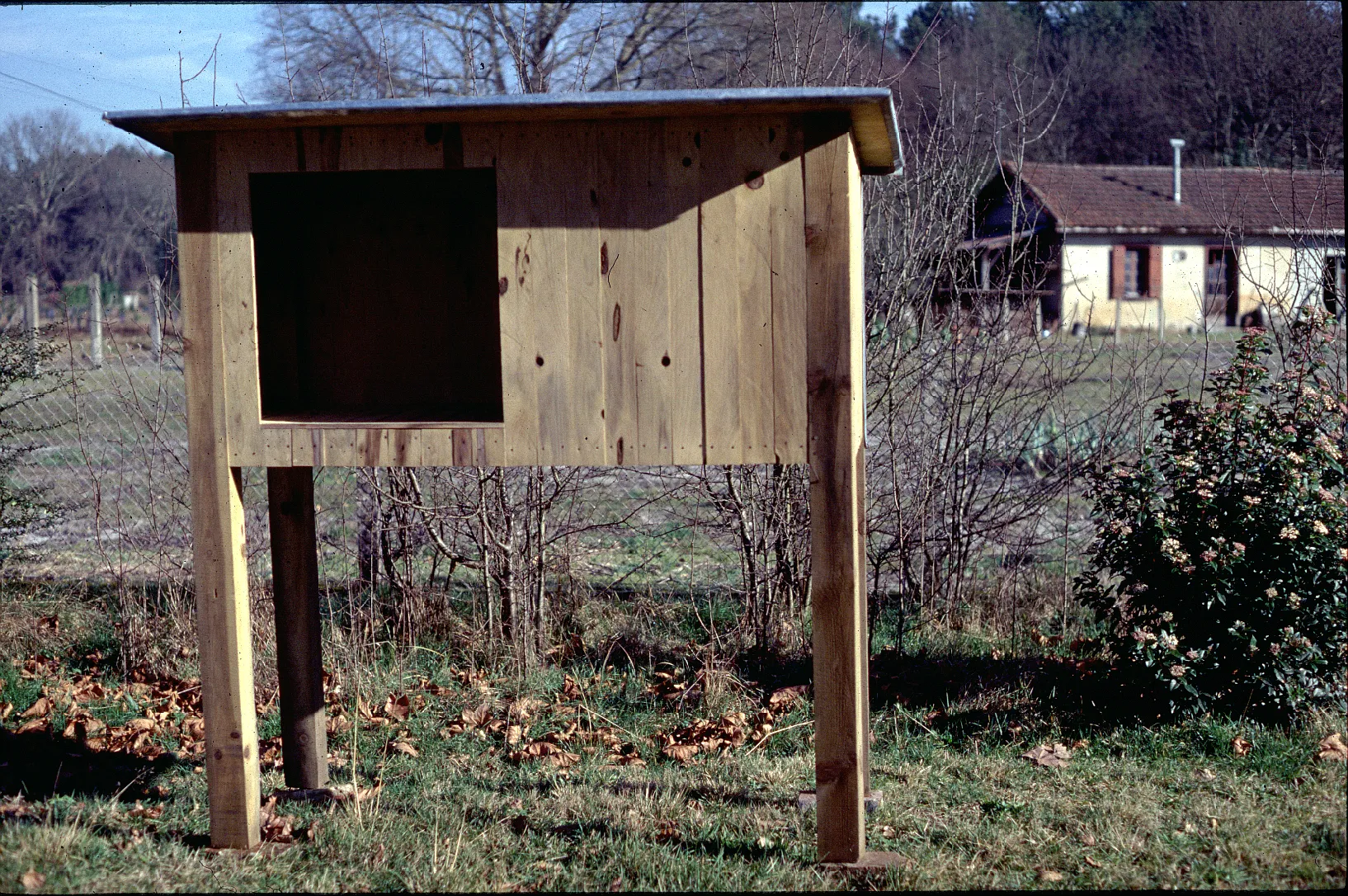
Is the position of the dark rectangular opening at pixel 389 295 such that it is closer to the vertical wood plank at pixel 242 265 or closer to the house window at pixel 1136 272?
the vertical wood plank at pixel 242 265

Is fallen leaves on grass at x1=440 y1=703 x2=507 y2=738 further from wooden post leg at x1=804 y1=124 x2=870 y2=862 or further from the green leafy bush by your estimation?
the green leafy bush

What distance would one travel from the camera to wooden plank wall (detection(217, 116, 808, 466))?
11.1 feet

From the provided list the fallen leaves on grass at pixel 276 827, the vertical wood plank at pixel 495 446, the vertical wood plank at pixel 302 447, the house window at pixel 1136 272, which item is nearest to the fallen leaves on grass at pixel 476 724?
the fallen leaves on grass at pixel 276 827

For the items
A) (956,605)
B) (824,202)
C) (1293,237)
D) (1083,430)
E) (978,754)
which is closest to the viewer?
(824,202)

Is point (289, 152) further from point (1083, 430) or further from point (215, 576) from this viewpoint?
point (1083, 430)

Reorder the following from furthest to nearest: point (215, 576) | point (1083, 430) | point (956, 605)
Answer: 1. point (1083, 430)
2. point (956, 605)
3. point (215, 576)

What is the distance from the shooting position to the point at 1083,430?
23.3 ft

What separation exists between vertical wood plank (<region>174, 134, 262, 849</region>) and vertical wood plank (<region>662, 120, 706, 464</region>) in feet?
4.51

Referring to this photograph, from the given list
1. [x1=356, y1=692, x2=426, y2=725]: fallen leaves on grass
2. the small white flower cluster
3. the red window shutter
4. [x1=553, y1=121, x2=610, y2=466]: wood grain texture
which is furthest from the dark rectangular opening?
the red window shutter

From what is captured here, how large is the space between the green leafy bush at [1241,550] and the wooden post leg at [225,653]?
3.40 meters

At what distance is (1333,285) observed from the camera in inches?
246

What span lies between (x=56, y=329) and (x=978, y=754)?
552 cm

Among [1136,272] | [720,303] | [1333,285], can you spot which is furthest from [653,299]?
[1136,272]

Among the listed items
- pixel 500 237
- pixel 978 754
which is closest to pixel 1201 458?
pixel 978 754
